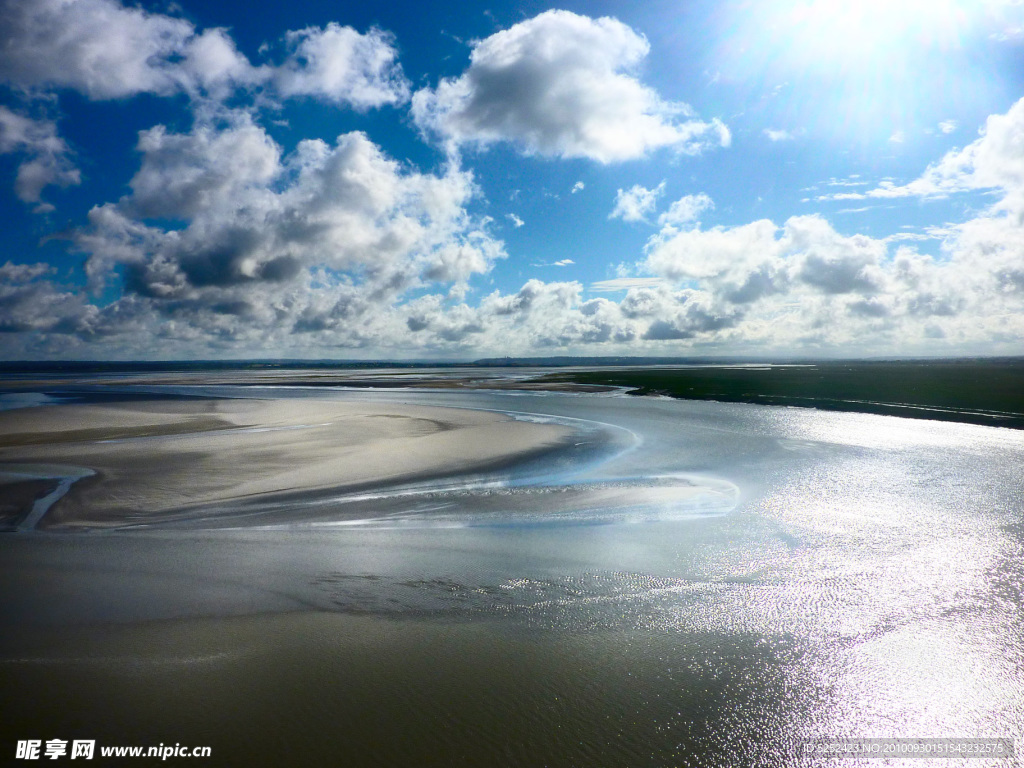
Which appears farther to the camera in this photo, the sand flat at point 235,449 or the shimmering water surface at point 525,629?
the sand flat at point 235,449

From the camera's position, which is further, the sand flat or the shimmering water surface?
the sand flat

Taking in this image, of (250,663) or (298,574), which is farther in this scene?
(298,574)

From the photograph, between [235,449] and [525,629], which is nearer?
[525,629]

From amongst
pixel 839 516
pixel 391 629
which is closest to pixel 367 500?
pixel 391 629

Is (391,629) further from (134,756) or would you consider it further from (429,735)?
(134,756)

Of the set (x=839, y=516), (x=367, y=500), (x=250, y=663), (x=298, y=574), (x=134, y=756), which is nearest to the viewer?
(x=134, y=756)
